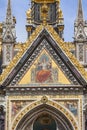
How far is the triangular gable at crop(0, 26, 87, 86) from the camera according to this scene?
23.7 metres

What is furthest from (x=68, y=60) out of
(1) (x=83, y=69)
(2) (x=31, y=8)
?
(2) (x=31, y=8)

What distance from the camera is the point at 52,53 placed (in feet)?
79.3

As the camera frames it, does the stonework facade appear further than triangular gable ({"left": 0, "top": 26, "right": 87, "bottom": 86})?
No

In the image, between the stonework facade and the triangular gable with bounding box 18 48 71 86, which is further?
the triangular gable with bounding box 18 48 71 86

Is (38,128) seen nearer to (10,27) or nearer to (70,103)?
(70,103)

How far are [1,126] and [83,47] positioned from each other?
493cm

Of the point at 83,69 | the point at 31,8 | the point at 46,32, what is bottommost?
the point at 83,69

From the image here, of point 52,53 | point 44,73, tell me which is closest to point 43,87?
point 44,73

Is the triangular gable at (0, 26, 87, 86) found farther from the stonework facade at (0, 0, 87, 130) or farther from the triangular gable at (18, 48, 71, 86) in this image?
the triangular gable at (18, 48, 71, 86)

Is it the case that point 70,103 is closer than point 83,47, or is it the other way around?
point 70,103

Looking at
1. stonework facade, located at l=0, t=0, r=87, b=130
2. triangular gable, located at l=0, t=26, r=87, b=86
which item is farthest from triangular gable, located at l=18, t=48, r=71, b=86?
triangular gable, located at l=0, t=26, r=87, b=86

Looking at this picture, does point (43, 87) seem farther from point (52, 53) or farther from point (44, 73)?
point (52, 53)

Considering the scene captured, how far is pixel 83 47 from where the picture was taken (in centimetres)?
2498

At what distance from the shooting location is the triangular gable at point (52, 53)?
77.6ft
